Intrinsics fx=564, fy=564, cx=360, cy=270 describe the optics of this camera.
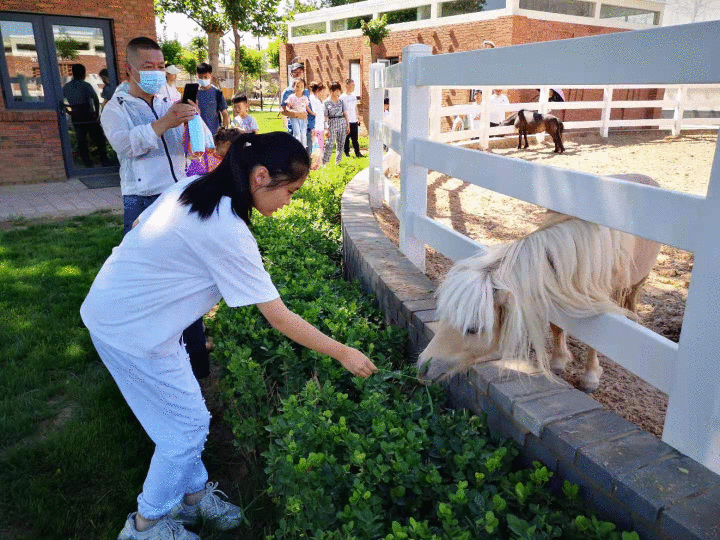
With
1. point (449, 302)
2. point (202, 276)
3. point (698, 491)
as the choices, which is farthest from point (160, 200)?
point (698, 491)

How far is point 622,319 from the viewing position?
2156mm

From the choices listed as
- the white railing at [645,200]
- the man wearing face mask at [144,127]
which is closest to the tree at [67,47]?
the man wearing face mask at [144,127]

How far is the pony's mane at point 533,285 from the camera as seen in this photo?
2277mm

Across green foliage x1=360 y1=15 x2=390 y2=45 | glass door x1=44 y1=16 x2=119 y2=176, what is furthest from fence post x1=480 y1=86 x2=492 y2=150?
green foliage x1=360 y1=15 x2=390 y2=45

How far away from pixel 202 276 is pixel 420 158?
193 cm

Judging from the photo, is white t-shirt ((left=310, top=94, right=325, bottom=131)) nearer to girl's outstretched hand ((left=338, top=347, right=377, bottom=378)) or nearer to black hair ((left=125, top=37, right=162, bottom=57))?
black hair ((left=125, top=37, right=162, bottom=57))

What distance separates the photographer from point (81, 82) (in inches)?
429

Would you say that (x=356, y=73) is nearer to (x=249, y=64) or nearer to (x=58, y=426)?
(x=58, y=426)

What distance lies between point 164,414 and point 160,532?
467 mm

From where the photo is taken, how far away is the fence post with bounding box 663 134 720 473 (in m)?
1.66

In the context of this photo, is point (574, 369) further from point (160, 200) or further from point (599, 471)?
point (160, 200)

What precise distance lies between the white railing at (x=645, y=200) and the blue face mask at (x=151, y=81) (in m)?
1.76

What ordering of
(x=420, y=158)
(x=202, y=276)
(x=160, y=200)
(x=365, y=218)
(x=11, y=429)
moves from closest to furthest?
(x=202, y=276), (x=160, y=200), (x=11, y=429), (x=420, y=158), (x=365, y=218)

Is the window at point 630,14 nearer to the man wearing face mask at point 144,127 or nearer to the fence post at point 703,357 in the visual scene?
the man wearing face mask at point 144,127
